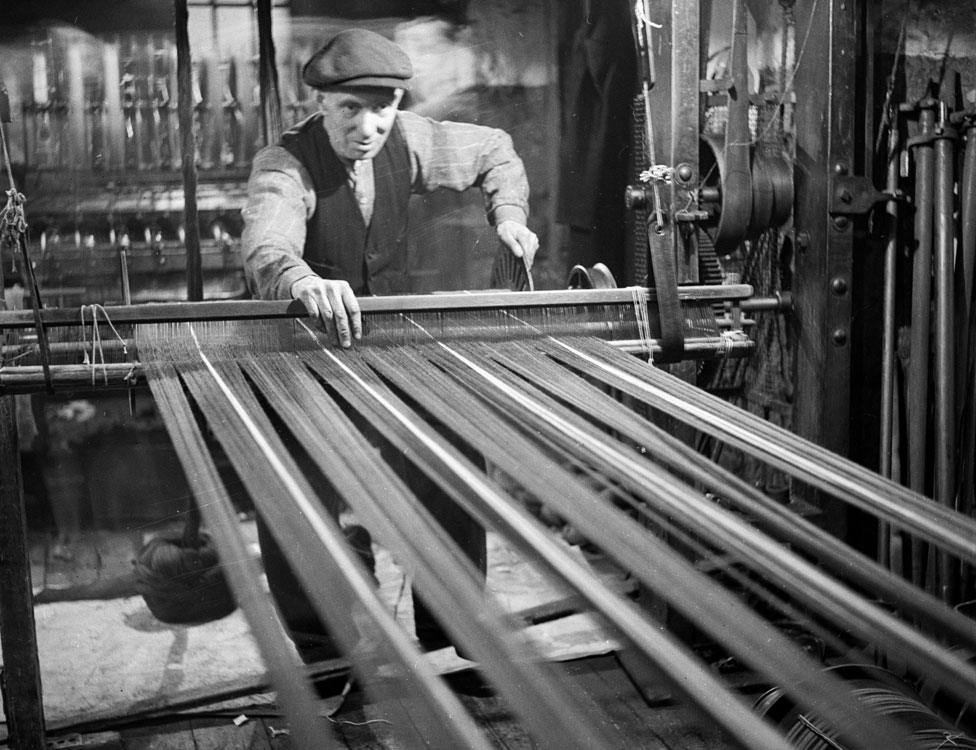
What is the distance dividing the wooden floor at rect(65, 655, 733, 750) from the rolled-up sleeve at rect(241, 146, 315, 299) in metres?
1.12

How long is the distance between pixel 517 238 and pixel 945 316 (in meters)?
1.15

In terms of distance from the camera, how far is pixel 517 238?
2.66 m

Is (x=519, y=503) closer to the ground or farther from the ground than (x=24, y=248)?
closer to the ground

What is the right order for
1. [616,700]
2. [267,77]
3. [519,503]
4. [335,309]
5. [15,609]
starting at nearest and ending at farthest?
[519,503], [335,309], [15,609], [267,77], [616,700]

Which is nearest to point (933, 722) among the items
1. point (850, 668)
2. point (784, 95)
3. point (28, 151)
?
point (850, 668)

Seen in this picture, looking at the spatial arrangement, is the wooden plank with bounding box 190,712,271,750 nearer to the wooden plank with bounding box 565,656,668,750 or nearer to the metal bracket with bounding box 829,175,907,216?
the wooden plank with bounding box 565,656,668,750

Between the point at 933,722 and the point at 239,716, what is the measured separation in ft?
5.47

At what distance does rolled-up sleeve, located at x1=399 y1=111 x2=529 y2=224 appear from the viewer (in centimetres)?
260

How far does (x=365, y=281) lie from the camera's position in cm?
258

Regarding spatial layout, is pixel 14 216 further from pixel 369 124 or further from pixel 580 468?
pixel 580 468

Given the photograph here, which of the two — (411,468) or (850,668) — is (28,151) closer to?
(411,468)

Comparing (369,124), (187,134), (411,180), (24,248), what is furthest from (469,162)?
(24,248)

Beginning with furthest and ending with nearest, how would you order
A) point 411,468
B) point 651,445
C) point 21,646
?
point 411,468, point 21,646, point 651,445

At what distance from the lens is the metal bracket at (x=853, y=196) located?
2555mm
